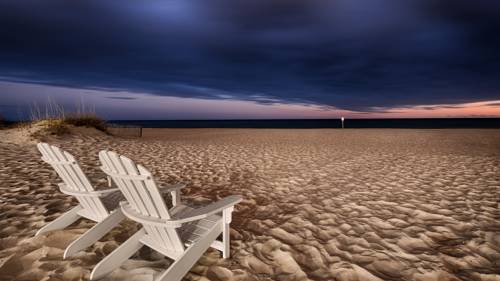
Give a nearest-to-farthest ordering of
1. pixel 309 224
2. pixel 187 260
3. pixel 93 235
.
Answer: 1. pixel 187 260
2. pixel 93 235
3. pixel 309 224

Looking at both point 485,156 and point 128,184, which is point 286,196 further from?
point 485,156

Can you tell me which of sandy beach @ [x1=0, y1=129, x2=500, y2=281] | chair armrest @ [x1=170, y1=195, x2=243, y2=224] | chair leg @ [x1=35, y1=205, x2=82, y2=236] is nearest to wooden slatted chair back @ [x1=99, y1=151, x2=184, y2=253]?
chair armrest @ [x1=170, y1=195, x2=243, y2=224]

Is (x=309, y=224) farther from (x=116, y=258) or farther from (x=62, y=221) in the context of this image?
(x=62, y=221)

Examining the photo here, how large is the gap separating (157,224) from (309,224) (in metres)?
2.02

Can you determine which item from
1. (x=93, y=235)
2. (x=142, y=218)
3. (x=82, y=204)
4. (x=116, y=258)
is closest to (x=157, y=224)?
(x=142, y=218)

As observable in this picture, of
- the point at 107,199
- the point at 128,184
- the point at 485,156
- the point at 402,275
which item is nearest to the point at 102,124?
the point at 107,199

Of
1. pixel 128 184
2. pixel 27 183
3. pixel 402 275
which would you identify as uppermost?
pixel 128 184

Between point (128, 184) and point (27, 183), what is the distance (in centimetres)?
378

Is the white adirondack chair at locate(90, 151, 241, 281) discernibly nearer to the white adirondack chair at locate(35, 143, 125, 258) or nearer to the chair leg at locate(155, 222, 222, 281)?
the chair leg at locate(155, 222, 222, 281)

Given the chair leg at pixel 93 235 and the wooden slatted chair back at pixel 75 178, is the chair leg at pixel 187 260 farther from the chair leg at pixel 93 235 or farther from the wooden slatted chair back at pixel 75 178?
the wooden slatted chair back at pixel 75 178

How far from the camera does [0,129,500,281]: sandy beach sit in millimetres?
2359

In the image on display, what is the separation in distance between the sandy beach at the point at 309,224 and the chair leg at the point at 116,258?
9 cm

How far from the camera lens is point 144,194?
2.03 meters

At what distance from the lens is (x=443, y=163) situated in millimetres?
7195
